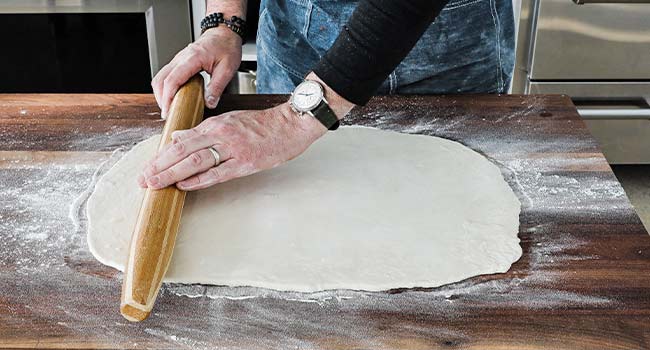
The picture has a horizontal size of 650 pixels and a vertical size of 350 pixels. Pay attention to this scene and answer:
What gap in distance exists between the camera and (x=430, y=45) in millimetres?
1154

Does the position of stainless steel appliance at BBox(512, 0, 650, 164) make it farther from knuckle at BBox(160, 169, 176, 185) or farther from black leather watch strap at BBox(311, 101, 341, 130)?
knuckle at BBox(160, 169, 176, 185)

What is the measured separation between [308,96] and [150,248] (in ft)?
0.94

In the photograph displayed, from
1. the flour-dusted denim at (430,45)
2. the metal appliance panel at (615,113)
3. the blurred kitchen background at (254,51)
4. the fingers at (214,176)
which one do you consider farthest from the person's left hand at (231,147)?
the metal appliance panel at (615,113)

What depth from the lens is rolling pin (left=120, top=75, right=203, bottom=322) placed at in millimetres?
711

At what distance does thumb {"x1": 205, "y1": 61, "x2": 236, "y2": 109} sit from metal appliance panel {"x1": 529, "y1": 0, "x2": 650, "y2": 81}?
3.69 ft

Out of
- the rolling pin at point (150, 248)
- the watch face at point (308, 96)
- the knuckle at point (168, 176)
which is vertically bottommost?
the rolling pin at point (150, 248)

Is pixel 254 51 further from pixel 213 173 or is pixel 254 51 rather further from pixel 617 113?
pixel 213 173

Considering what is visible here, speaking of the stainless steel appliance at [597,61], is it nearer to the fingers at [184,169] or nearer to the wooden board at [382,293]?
the wooden board at [382,293]

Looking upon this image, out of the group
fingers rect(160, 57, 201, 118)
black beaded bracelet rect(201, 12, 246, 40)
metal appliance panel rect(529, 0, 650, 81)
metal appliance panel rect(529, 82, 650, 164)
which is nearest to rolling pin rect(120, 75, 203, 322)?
fingers rect(160, 57, 201, 118)

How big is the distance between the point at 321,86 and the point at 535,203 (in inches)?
12.3

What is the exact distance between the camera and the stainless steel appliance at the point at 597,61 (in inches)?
77.3

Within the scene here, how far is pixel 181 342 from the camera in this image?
0.70 metres

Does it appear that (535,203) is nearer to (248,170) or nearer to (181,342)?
(248,170)

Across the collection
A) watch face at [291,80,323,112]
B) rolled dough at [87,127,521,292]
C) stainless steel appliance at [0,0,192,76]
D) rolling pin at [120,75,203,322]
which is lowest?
stainless steel appliance at [0,0,192,76]
